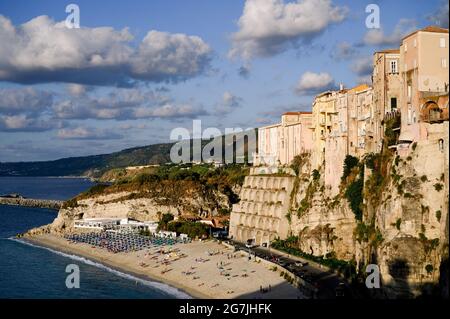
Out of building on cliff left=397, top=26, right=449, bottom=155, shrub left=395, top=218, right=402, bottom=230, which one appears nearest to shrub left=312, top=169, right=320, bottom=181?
building on cliff left=397, top=26, right=449, bottom=155

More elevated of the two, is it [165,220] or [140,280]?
[165,220]

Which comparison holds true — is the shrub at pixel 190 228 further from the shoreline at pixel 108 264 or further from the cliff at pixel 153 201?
the shoreline at pixel 108 264

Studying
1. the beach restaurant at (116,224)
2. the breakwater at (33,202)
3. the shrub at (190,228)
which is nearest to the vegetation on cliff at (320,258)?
the shrub at (190,228)

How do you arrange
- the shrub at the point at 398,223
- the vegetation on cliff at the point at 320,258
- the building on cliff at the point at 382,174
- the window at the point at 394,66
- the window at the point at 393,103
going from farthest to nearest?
the window at the point at 393,103 < the window at the point at 394,66 < the vegetation on cliff at the point at 320,258 < the shrub at the point at 398,223 < the building on cliff at the point at 382,174

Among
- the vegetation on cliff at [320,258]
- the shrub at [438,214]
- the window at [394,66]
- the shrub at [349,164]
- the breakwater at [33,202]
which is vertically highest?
the window at [394,66]

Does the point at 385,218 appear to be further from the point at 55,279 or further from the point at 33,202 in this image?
the point at 33,202

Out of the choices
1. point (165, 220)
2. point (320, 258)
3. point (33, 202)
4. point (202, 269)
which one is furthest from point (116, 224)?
point (33, 202)

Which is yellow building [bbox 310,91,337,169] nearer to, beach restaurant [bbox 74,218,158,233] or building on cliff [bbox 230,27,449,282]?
building on cliff [bbox 230,27,449,282]
